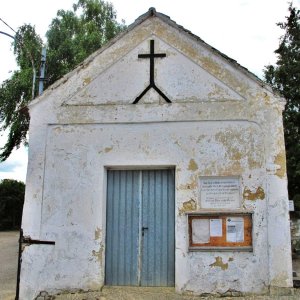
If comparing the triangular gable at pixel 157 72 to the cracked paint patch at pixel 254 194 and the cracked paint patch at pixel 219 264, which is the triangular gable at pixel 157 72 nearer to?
the cracked paint patch at pixel 254 194

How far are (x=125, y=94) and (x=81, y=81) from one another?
0.97 metres

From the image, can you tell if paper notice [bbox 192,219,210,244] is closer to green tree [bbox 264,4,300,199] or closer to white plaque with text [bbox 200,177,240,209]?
white plaque with text [bbox 200,177,240,209]

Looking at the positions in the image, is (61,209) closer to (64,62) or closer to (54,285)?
(54,285)

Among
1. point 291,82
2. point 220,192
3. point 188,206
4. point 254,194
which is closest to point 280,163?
point 254,194

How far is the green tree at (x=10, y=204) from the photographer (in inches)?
917

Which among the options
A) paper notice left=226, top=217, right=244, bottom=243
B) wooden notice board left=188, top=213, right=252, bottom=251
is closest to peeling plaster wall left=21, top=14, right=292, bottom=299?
wooden notice board left=188, top=213, right=252, bottom=251

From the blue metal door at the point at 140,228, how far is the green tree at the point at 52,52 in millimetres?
12250

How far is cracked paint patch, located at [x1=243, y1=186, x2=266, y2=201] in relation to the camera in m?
7.44

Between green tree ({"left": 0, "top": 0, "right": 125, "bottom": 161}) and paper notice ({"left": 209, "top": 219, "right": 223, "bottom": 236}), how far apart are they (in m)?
13.6

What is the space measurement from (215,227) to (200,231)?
0.95ft

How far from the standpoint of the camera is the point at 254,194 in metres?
7.47

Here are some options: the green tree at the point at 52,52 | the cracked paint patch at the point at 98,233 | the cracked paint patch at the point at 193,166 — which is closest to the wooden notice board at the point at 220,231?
the cracked paint patch at the point at 193,166

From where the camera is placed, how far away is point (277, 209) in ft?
24.1

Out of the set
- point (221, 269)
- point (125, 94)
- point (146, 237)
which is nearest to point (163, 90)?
point (125, 94)
